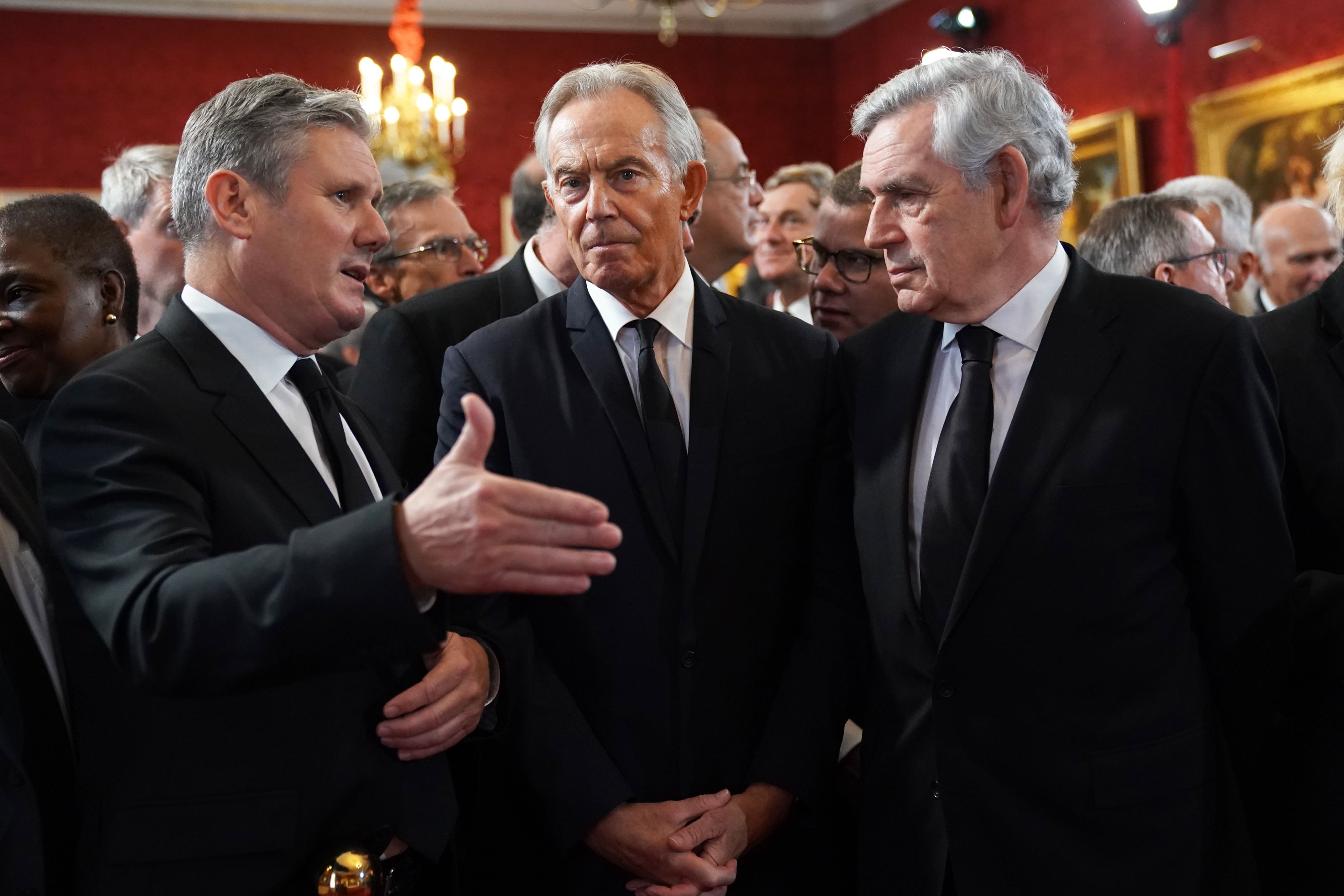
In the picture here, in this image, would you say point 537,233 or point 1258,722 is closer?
point 1258,722

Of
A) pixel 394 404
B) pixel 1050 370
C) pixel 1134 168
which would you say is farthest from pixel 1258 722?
pixel 1134 168

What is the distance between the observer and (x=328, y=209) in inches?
75.3

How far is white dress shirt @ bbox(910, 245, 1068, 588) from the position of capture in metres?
2.03

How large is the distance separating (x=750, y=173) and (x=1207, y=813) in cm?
242

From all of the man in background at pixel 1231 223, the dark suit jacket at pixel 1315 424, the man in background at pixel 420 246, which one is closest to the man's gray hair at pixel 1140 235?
the man in background at pixel 1231 223

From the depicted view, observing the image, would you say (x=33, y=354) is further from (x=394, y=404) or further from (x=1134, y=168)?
(x=1134, y=168)

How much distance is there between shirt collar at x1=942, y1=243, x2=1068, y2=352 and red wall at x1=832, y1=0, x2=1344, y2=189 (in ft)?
17.5

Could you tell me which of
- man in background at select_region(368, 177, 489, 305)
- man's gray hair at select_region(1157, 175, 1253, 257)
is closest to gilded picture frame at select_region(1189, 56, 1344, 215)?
man's gray hair at select_region(1157, 175, 1253, 257)

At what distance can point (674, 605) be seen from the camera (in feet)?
6.85

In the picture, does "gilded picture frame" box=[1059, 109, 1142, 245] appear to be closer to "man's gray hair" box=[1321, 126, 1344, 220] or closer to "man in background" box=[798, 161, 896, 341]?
"man in background" box=[798, 161, 896, 341]

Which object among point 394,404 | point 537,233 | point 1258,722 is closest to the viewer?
point 1258,722

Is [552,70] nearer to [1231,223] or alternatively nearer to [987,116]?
[1231,223]

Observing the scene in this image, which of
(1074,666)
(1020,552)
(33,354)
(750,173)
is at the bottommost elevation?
(1074,666)

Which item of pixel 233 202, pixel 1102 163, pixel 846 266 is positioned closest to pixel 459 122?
pixel 1102 163
